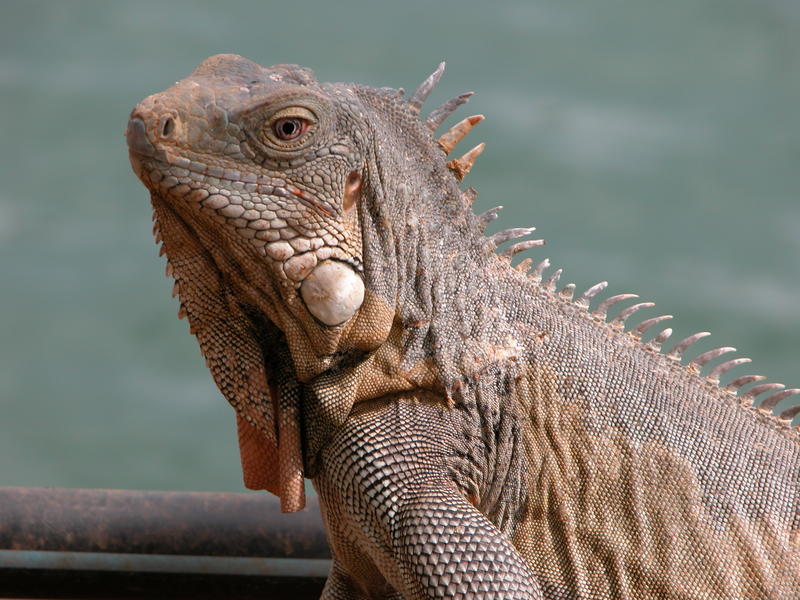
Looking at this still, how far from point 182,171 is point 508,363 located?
2.95 feet

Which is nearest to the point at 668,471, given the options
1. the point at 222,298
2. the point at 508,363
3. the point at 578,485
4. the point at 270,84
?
the point at 578,485

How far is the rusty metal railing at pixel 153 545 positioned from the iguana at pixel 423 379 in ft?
3.15

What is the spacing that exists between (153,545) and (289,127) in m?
1.91

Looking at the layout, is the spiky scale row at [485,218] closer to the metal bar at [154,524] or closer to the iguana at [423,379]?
the iguana at [423,379]

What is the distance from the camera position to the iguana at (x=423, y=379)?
232 cm

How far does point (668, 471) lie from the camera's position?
8.90 ft

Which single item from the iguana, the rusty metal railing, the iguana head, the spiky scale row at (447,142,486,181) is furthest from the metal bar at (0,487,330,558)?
the spiky scale row at (447,142,486,181)

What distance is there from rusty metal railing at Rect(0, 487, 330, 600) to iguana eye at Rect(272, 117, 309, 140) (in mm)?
1826

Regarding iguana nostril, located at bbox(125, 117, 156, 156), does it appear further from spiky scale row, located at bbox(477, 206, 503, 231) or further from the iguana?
spiky scale row, located at bbox(477, 206, 503, 231)

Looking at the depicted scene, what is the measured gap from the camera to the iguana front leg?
2412 millimetres

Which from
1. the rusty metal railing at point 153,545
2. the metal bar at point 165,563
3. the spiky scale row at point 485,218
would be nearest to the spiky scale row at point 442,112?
the spiky scale row at point 485,218

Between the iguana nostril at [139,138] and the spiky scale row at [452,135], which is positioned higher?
the spiky scale row at [452,135]

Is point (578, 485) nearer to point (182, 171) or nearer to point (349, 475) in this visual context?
point (349, 475)

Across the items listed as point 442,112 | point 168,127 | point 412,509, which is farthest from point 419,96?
point 412,509
